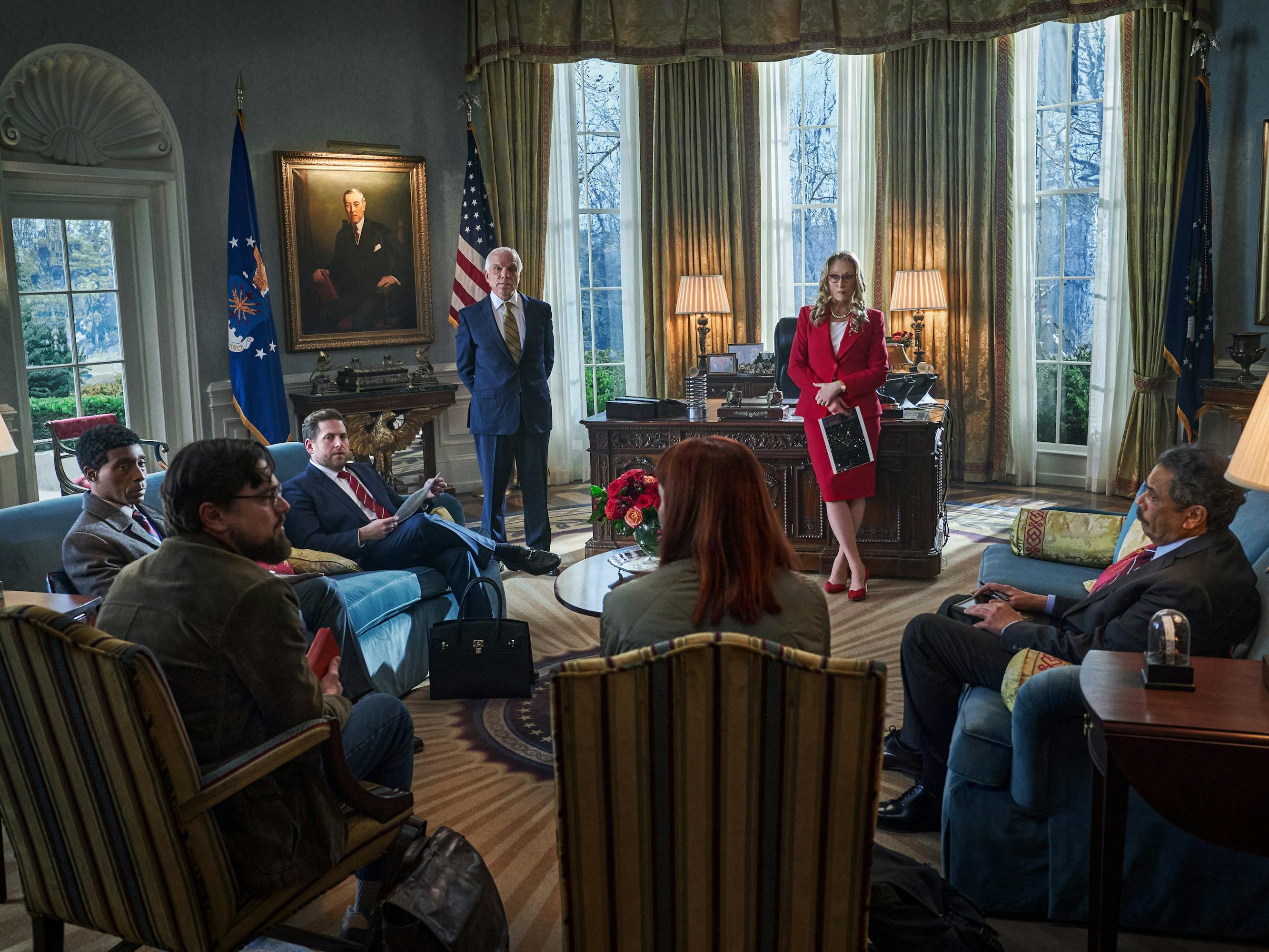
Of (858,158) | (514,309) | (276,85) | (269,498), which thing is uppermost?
(276,85)

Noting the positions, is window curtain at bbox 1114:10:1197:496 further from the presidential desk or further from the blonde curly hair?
the blonde curly hair

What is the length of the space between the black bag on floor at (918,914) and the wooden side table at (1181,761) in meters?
0.30

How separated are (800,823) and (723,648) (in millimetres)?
334

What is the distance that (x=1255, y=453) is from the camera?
2.02 m

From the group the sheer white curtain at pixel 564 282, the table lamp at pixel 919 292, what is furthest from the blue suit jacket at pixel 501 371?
the table lamp at pixel 919 292

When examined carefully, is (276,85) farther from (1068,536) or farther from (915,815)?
(915,815)

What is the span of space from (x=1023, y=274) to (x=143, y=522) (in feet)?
21.1

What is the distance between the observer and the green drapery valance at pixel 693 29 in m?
7.80

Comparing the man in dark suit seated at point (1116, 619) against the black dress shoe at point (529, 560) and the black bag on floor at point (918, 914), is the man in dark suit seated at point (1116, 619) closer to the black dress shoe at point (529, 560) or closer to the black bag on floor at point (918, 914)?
the black bag on floor at point (918, 914)

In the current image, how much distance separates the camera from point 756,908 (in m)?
1.82

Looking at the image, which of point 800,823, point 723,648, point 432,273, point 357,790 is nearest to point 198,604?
point 357,790

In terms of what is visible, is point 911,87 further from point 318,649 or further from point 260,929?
point 260,929

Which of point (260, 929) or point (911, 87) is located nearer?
point (260, 929)

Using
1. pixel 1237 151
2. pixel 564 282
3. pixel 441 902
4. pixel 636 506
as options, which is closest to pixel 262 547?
pixel 441 902
